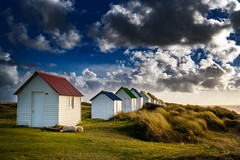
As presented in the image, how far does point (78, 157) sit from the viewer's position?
350 inches

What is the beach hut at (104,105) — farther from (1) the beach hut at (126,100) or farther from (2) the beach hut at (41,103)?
(2) the beach hut at (41,103)

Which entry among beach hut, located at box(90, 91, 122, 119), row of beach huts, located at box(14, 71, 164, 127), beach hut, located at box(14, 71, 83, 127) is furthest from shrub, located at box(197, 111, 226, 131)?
beach hut, located at box(14, 71, 83, 127)

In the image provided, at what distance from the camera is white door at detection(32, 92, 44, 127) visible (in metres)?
20.3

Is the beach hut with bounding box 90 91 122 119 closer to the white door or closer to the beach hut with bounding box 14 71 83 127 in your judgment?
the beach hut with bounding box 14 71 83 127

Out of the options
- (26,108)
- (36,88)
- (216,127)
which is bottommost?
(216,127)

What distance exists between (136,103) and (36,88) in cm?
2555

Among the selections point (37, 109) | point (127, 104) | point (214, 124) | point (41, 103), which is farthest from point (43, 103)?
point (127, 104)

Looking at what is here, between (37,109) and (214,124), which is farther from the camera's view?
(214,124)

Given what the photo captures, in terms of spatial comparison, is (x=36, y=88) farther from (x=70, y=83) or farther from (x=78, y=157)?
(x=78, y=157)

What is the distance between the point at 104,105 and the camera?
3080 cm

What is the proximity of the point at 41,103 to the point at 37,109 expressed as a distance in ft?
2.36

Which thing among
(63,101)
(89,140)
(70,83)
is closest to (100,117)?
(70,83)

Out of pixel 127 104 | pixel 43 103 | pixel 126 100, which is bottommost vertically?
pixel 127 104

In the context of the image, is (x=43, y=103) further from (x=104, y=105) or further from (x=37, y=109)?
(x=104, y=105)
